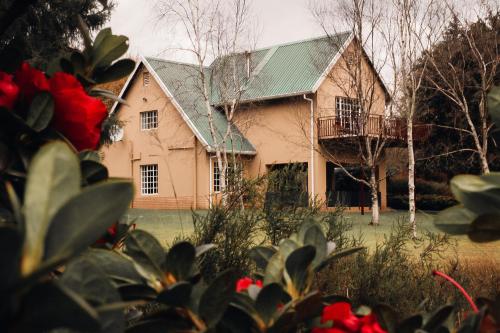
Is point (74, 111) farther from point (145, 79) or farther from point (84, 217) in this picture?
point (145, 79)

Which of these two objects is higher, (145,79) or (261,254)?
(145,79)

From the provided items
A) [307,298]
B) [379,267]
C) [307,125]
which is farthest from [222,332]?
[307,125]

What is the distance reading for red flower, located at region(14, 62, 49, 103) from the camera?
2.63 ft

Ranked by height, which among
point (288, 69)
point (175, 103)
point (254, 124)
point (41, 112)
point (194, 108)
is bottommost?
point (41, 112)

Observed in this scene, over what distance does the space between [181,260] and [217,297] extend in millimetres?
71

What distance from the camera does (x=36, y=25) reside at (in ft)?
44.2

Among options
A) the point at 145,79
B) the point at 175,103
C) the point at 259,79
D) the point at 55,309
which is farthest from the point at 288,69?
the point at 55,309

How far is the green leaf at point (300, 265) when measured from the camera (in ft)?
2.34

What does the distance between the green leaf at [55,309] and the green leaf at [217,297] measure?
266 millimetres

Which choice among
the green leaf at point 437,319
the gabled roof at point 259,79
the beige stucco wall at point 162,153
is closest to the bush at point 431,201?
the gabled roof at point 259,79

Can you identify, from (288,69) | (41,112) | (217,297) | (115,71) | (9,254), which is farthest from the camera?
(288,69)

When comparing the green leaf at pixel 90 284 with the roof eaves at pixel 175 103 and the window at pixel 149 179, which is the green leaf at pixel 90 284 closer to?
the roof eaves at pixel 175 103

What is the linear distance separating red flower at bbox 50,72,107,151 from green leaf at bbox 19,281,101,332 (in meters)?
0.45

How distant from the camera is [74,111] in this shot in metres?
0.80
